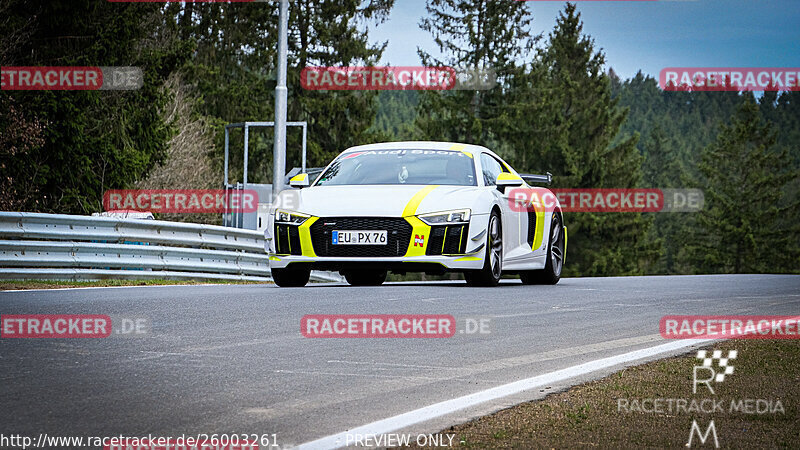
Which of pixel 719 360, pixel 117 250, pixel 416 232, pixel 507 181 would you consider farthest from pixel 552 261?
pixel 719 360

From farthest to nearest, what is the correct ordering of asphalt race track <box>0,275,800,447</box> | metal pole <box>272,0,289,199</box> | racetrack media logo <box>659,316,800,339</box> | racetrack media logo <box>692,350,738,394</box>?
metal pole <box>272,0,289,199</box> < racetrack media logo <box>659,316,800,339</box> < racetrack media logo <box>692,350,738,394</box> < asphalt race track <box>0,275,800,447</box>

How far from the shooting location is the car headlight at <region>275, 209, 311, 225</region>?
480 inches

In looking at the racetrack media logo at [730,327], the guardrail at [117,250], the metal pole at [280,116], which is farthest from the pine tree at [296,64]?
the racetrack media logo at [730,327]

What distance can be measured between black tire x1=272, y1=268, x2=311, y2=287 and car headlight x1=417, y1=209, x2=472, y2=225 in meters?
1.75

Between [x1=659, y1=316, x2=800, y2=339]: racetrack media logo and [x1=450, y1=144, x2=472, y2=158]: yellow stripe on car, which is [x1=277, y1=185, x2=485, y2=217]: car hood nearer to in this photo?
[x1=450, y1=144, x2=472, y2=158]: yellow stripe on car

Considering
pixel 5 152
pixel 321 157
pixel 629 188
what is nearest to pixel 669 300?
pixel 5 152

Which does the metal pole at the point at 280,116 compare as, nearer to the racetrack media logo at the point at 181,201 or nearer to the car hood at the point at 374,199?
the racetrack media logo at the point at 181,201

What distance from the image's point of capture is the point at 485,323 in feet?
30.8

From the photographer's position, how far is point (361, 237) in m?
12.0

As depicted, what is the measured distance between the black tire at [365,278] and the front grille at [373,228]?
278cm

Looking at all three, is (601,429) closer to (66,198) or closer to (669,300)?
(669,300)

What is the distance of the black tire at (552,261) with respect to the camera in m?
15.2

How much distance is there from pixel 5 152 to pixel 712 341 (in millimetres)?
16193

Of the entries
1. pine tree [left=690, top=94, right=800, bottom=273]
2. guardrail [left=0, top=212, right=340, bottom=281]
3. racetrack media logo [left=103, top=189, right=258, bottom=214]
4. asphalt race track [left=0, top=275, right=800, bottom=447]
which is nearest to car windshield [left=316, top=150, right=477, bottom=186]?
asphalt race track [left=0, top=275, right=800, bottom=447]
